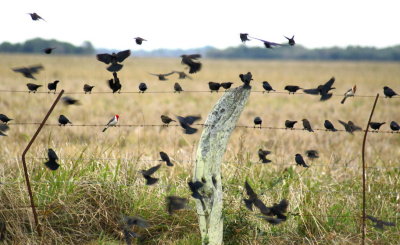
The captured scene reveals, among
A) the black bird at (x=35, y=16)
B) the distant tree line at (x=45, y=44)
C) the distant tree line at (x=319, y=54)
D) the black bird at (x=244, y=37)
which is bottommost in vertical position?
the distant tree line at (x=319, y=54)

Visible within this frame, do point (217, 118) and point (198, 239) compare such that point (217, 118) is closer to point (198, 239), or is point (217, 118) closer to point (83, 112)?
point (198, 239)

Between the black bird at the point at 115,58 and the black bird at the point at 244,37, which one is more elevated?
the black bird at the point at 244,37

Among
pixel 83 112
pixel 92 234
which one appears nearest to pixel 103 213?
pixel 92 234

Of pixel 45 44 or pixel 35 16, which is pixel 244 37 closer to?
pixel 35 16

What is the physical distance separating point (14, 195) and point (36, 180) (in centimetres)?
44

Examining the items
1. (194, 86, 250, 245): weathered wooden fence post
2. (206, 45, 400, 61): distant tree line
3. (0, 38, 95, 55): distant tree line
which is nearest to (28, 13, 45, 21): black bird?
(194, 86, 250, 245): weathered wooden fence post

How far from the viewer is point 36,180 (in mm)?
4652

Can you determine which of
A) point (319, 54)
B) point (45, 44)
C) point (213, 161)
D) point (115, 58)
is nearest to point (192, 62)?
point (115, 58)

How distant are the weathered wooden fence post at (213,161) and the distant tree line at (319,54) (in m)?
112

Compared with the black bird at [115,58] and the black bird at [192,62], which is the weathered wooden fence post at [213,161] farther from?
the black bird at [115,58]

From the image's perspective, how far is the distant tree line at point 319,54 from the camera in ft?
398

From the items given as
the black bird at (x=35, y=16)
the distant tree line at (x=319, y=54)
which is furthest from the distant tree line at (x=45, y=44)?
the black bird at (x=35, y=16)

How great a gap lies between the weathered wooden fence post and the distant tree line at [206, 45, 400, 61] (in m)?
112

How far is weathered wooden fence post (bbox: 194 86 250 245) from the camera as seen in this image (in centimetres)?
371
